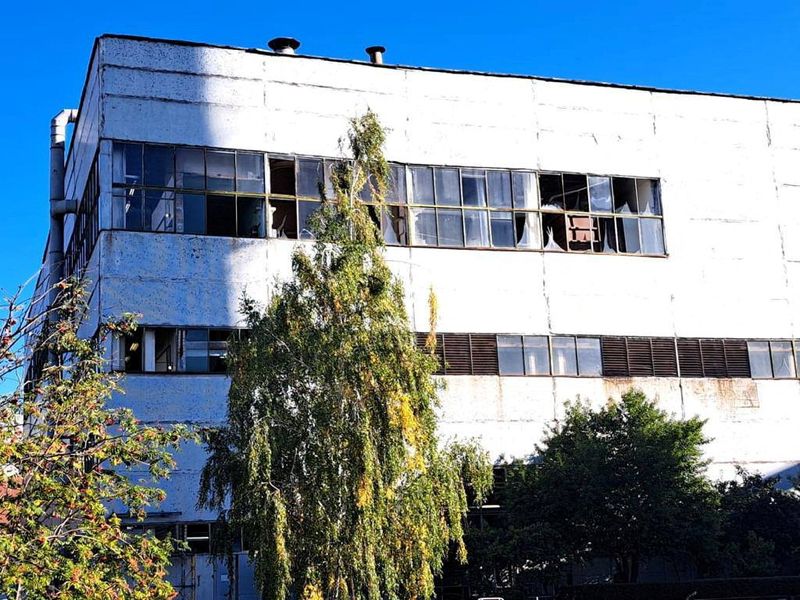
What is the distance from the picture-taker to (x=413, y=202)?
34.3 meters

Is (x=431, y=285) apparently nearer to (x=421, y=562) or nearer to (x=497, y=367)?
(x=497, y=367)

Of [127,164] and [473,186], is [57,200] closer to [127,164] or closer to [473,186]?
[127,164]

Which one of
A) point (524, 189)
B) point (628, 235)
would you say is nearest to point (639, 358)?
point (628, 235)

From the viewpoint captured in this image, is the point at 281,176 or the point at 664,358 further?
the point at 664,358

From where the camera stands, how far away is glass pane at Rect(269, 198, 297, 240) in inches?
1291

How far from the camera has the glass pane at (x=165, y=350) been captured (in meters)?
30.8

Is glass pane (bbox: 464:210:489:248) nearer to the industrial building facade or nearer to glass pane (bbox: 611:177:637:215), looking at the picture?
the industrial building facade

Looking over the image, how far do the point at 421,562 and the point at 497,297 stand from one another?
14116 mm

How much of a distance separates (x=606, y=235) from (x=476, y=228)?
4.42 m

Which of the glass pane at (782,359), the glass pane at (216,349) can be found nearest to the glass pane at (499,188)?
the glass pane at (216,349)

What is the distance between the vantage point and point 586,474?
96.7 feet

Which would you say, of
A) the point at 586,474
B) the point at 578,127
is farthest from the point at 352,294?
the point at 578,127

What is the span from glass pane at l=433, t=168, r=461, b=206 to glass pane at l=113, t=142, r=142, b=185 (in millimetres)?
8757

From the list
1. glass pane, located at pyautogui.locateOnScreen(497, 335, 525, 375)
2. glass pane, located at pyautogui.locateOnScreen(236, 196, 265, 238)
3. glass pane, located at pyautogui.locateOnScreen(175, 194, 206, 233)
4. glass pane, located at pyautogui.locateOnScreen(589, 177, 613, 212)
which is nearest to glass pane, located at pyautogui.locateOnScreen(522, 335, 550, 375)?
glass pane, located at pyautogui.locateOnScreen(497, 335, 525, 375)
